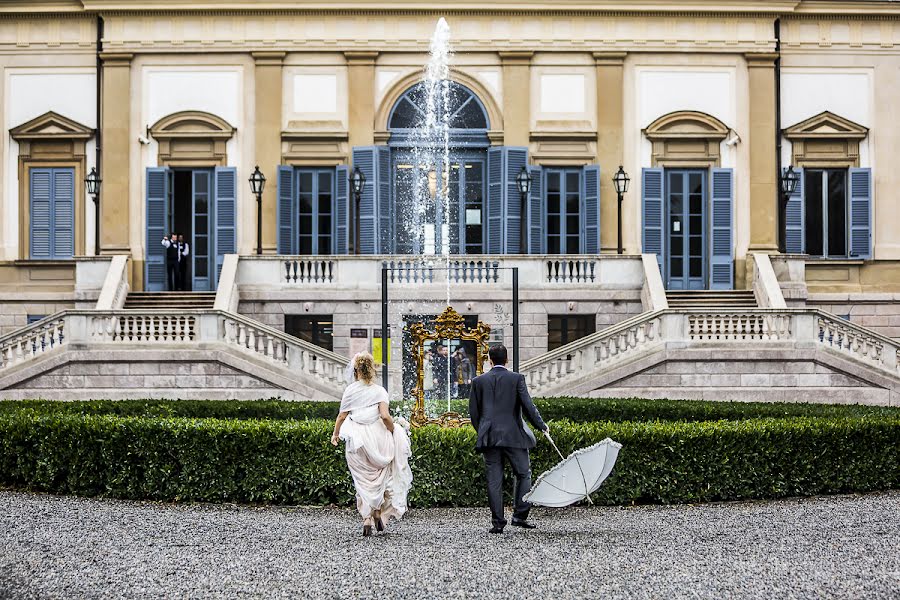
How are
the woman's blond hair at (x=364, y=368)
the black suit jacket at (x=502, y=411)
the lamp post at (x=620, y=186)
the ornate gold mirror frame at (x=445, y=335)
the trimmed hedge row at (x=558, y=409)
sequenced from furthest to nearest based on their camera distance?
1. the lamp post at (x=620, y=186)
2. the trimmed hedge row at (x=558, y=409)
3. the ornate gold mirror frame at (x=445, y=335)
4. the black suit jacket at (x=502, y=411)
5. the woman's blond hair at (x=364, y=368)

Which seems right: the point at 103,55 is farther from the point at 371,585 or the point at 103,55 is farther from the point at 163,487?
the point at 371,585

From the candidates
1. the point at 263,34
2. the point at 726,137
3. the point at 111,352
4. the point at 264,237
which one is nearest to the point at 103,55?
the point at 263,34

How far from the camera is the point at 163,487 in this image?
13219 millimetres

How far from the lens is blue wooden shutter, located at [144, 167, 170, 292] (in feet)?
91.9

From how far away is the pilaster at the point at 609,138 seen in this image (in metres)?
28.5

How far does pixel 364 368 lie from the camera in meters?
10.8

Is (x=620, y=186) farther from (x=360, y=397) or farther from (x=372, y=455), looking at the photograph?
(x=372, y=455)

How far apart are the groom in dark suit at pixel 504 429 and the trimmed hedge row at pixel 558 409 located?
5.97m

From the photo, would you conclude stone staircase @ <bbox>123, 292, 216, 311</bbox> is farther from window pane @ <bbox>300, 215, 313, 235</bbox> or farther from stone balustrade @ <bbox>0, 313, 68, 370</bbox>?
stone balustrade @ <bbox>0, 313, 68, 370</bbox>

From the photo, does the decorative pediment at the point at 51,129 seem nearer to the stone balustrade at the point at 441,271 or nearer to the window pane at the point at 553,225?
the stone balustrade at the point at 441,271

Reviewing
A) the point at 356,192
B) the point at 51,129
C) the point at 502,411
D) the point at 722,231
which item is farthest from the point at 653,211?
the point at 502,411

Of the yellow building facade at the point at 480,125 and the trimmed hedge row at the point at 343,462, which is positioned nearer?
the trimmed hedge row at the point at 343,462

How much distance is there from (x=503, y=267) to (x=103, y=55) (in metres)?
10.8

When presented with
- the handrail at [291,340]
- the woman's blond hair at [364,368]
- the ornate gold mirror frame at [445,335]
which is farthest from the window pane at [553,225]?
the woman's blond hair at [364,368]
